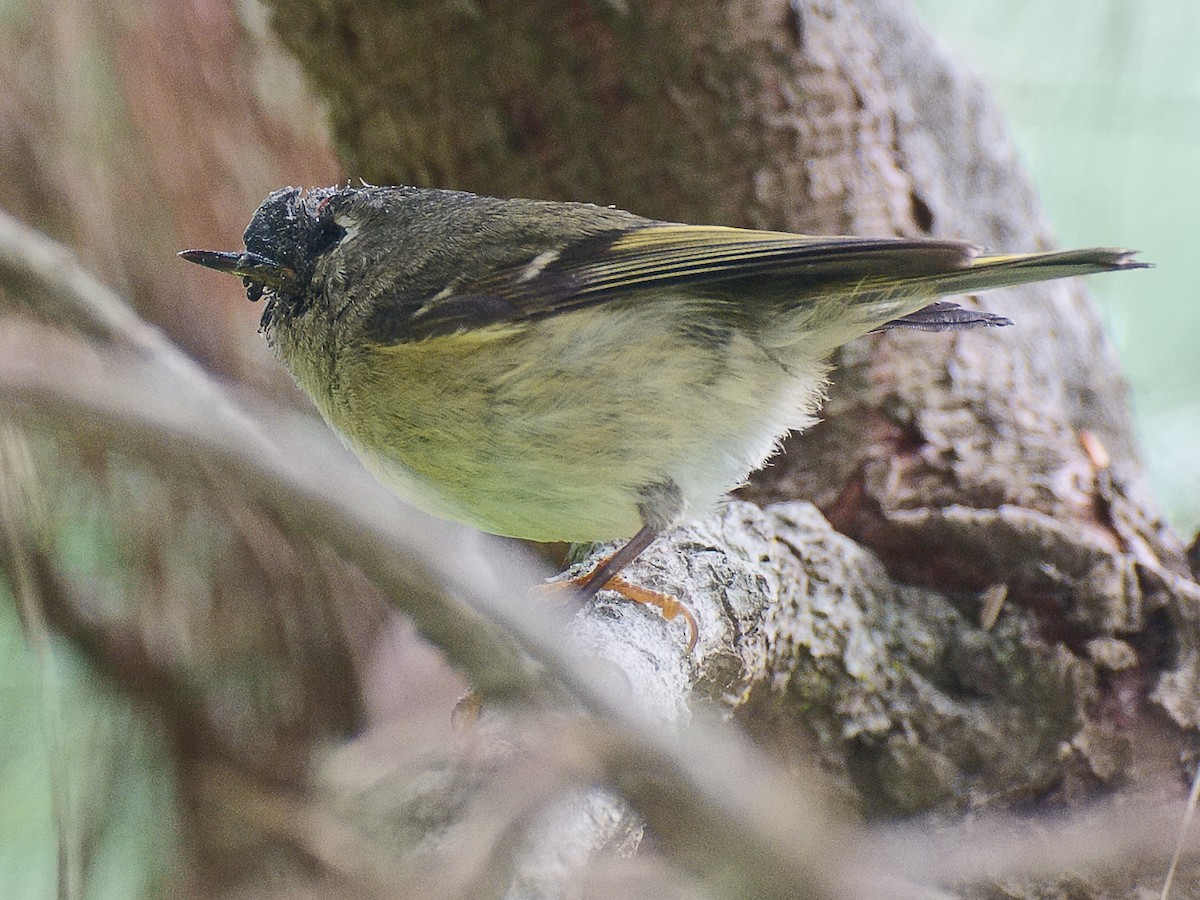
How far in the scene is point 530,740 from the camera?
2.80 feet

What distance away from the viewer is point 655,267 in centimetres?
230

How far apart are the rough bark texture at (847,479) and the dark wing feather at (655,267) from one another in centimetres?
62

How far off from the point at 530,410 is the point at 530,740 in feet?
4.37

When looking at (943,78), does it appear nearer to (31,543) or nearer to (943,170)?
(943,170)

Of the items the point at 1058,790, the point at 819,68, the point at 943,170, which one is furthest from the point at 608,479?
the point at 943,170

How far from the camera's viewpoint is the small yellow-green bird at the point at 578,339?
2.18 m

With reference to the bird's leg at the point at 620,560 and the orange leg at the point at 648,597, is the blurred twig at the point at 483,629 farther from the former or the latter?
the bird's leg at the point at 620,560

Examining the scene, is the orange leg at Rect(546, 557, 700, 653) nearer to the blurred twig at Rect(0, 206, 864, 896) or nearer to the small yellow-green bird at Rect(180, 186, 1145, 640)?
the small yellow-green bird at Rect(180, 186, 1145, 640)

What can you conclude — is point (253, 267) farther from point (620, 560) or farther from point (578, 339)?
point (620, 560)

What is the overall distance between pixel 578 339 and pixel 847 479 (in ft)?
3.21

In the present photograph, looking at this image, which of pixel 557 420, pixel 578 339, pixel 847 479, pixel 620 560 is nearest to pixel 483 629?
pixel 557 420

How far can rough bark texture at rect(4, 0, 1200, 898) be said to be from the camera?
2488 millimetres

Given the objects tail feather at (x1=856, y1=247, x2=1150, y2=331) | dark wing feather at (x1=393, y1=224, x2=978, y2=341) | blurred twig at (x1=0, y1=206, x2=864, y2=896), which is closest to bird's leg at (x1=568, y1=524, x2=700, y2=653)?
dark wing feather at (x1=393, y1=224, x2=978, y2=341)

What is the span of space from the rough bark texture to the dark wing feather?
623mm
